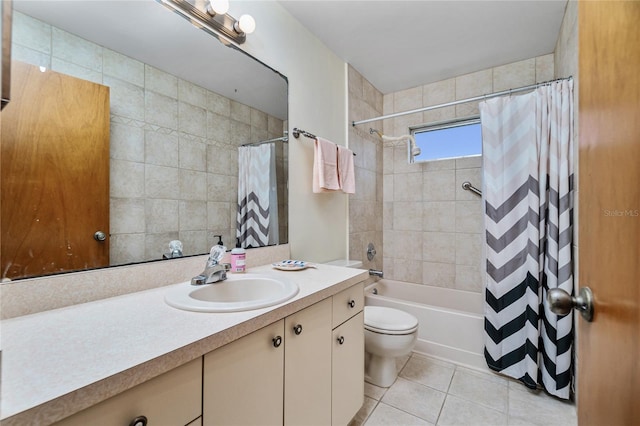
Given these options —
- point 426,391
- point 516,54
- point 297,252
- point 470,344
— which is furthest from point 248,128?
point 516,54

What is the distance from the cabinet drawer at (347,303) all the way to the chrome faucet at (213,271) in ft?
1.65

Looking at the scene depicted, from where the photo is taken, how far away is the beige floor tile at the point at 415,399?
1525 millimetres

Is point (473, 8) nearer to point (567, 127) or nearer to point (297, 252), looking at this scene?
point (567, 127)

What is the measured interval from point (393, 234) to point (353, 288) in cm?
169

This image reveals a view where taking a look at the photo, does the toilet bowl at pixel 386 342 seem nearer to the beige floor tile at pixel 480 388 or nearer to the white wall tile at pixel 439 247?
the beige floor tile at pixel 480 388

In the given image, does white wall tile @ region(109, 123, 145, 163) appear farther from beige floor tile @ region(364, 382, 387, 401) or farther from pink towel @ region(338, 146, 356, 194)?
beige floor tile @ region(364, 382, 387, 401)

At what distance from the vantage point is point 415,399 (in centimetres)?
164

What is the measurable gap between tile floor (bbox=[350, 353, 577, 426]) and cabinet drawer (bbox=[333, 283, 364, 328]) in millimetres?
681

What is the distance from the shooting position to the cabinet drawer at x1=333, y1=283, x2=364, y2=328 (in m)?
1.19

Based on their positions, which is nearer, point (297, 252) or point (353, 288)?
point (353, 288)

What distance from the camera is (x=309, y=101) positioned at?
190 centimetres

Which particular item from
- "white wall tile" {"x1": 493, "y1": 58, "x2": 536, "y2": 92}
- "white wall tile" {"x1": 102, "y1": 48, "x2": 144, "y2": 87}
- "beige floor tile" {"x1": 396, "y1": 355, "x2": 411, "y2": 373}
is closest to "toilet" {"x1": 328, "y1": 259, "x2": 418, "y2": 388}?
"beige floor tile" {"x1": 396, "y1": 355, "x2": 411, "y2": 373}

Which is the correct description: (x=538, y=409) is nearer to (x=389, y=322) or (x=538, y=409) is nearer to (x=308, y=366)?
(x=389, y=322)

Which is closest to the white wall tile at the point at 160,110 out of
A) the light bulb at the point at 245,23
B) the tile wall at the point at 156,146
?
the tile wall at the point at 156,146
